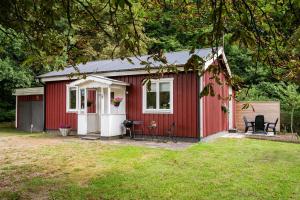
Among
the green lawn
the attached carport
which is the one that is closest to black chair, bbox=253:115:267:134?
the green lawn

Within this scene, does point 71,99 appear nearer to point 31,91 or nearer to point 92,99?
point 92,99

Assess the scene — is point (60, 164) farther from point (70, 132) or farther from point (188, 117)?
point (70, 132)

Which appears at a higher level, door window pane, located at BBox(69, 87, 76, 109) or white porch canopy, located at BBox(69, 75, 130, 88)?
white porch canopy, located at BBox(69, 75, 130, 88)

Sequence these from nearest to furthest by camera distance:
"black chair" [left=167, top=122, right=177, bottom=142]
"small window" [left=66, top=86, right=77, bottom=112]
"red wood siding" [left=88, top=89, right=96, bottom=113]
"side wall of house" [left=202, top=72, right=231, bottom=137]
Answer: "black chair" [left=167, top=122, right=177, bottom=142], "side wall of house" [left=202, top=72, right=231, bottom=137], "red wood siding" [left=88, top=89, right=96, bottom=113], "small window" [left=66, top=86, right=77, bottom=112]

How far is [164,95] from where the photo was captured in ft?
42.5

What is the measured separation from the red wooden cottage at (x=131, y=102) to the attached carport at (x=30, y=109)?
1.56 meters

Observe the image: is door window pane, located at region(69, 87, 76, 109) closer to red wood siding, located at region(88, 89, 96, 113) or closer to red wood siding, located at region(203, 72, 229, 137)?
red wood siding, located at region(88, 89, 96, 113)

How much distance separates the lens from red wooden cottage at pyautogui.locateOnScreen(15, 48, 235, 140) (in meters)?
12.4

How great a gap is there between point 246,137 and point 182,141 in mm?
3596

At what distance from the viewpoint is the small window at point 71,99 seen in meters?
15.6

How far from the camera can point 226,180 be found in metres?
6.37

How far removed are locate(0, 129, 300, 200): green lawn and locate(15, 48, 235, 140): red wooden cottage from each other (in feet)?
7.41

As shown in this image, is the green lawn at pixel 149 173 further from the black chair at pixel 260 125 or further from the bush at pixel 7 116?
the bush at pixel 7 116

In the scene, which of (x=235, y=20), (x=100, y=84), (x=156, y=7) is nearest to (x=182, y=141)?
(x=100, y=84)
